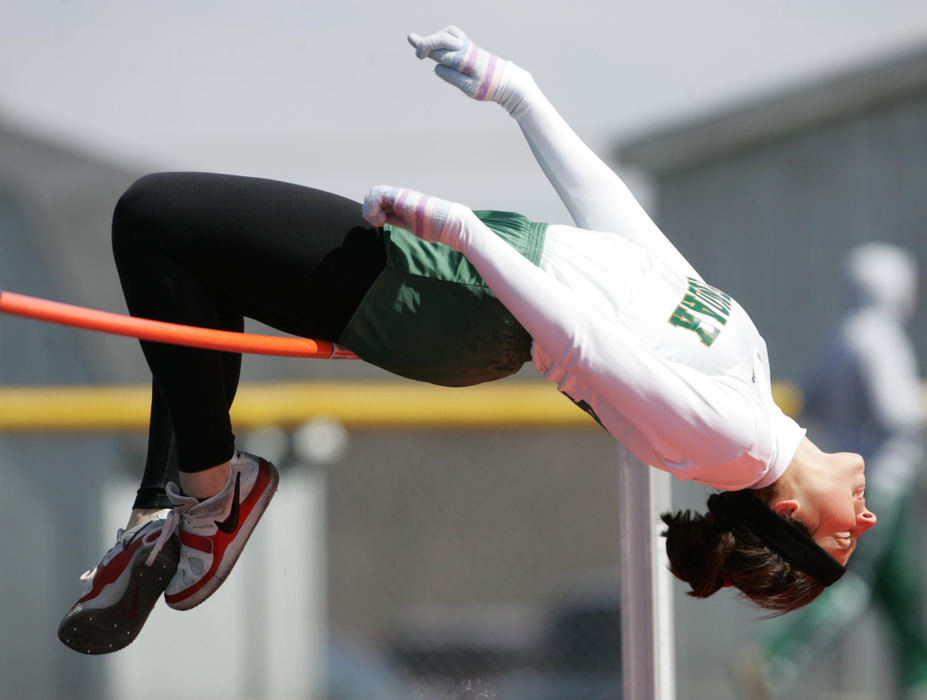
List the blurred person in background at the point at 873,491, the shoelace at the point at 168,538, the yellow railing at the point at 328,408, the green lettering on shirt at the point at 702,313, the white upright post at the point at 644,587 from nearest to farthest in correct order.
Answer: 1. the green lettering on shirt at the point at 702,313
2. the shoelace at the point at 168,538
3. the white upright post at the point at 644,587
4. the blurred person in background at the point at 873,491
5. the yellow railing at the point at 328,408

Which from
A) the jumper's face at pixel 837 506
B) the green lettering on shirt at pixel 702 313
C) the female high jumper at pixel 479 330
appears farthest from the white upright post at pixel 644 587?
the green lettering on shirt at pixel 702 313

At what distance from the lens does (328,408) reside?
3.96 meters

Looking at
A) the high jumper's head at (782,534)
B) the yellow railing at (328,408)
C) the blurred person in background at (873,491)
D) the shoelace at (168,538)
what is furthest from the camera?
the yellow railing at (328,408)

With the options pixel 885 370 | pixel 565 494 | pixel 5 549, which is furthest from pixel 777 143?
pixel 5 549

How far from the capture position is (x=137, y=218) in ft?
5.42

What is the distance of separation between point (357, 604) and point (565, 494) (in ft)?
3.14

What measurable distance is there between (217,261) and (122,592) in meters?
0.56

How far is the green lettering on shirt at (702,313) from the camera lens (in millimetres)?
1639

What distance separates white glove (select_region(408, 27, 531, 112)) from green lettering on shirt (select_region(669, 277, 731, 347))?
0.40 metres

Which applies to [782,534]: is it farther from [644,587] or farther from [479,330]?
[479,330]

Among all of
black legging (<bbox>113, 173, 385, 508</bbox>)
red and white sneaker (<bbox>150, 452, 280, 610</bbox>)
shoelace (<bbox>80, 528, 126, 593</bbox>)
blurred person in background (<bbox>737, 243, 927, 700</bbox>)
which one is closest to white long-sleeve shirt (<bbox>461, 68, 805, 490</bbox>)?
black legging (<bbox>113, 173, 385, 508</bbox>)

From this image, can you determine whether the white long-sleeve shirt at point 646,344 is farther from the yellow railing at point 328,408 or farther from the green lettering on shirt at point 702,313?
the yellow railing at point 328,408

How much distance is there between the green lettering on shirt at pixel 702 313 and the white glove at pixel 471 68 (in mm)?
401

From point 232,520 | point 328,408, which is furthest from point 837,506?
point 328,408
